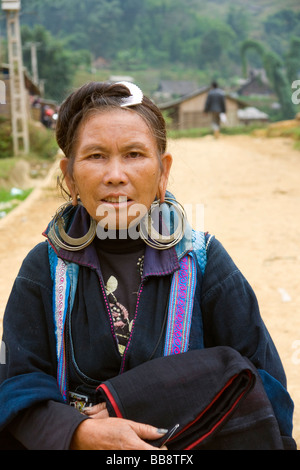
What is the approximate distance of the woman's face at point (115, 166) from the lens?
1537 millimetres

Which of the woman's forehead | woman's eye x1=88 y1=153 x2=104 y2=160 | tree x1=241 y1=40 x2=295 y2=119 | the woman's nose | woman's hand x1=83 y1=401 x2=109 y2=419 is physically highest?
the woman's forehead

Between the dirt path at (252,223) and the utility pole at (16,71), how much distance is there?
4400mm

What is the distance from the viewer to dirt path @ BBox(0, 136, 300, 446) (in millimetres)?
3741

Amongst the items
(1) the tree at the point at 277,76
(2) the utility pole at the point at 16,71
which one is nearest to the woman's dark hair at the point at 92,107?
(2) the utility pole at the point at 16,71

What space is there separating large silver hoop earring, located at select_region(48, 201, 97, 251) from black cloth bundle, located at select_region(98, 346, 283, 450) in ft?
1.36

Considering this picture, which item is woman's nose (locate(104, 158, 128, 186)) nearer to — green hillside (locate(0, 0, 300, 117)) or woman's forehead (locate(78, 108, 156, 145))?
woman's forehead (locate(78, 108, 156, 145))

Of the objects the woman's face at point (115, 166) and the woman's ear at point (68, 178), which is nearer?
the woman's face at point (115, 166)

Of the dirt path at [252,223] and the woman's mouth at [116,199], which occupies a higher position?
the woman's mouth at [116,199]

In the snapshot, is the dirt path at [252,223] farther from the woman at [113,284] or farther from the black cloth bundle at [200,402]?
the black cloth bundle at [200,402]

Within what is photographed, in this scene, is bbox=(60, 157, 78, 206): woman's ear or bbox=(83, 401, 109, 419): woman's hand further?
bbox=(60, 157, 78, 206): woman's ear

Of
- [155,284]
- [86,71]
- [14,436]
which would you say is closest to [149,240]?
[155,284]

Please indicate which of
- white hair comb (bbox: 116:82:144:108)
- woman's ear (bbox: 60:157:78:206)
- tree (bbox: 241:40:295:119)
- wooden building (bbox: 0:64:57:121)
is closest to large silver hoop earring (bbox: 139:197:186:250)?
woman's ear (bbox: 60:157:78:206)

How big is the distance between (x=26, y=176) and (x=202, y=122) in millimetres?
26874

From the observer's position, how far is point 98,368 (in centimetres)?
158
